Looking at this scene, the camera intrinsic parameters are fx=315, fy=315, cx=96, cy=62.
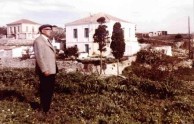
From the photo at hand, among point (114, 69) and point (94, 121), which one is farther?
point (114, 69)

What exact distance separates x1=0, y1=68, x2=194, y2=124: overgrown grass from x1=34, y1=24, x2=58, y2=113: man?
407mm

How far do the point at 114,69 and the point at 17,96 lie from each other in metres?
26.1

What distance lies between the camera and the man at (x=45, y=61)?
6.17 metres

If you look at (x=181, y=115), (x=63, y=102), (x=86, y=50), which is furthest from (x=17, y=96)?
(x=86, y=50)

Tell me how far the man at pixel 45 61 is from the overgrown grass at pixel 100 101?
0.41m

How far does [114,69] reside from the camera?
112 ft

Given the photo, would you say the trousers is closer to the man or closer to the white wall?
the man

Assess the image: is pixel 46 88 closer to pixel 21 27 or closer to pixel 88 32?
pixel 88 32

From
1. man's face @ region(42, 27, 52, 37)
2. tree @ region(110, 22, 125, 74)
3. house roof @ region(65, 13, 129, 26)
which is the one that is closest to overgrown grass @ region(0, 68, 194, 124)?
man's face @ region(42, 27, 52, 37)

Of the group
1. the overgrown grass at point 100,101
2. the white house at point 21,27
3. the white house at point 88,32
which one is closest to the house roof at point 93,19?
the white house at point 88,32

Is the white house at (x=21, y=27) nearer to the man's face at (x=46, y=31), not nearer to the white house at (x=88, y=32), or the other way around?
the white house at (x=88, y=32)

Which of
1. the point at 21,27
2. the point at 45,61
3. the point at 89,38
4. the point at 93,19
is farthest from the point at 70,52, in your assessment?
the point at 21,27

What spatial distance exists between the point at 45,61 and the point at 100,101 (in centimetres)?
217

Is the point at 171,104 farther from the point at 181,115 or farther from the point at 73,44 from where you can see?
the point at 73,44
